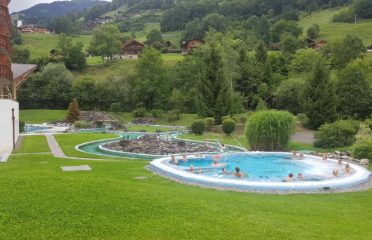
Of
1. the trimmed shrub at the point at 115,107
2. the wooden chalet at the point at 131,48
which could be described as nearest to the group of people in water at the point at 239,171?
the trimmed shrub at the point at 115,107

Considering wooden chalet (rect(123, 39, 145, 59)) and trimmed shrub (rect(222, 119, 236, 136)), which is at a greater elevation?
wooden chalet (rect(123, 39, 145, 59))

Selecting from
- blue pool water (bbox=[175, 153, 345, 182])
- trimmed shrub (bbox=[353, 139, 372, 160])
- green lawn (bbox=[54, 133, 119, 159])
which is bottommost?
green lawn (bbox=[54, 133, 119, 159])

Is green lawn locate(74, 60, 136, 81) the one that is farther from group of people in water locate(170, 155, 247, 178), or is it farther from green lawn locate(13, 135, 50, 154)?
group of people in water locate(170, 155, 247, 178)

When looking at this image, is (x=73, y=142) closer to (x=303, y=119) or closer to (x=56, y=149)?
(x=56, y=149)

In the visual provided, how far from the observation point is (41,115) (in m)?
55.3

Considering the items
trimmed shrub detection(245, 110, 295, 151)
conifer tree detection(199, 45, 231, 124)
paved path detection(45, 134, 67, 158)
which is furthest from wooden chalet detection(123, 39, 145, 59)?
trimmed shrub detection(245, 110, 295, 151)

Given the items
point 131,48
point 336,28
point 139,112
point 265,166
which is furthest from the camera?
point 336,28

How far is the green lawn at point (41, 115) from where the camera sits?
176ft

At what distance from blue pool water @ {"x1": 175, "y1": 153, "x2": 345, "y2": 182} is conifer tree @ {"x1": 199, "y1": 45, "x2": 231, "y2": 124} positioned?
22910mm

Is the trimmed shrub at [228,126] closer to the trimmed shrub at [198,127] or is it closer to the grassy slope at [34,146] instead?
the trimmed shrub at [198,127]

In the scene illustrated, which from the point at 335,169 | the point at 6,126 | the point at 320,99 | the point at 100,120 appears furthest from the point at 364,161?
the point at 100,120

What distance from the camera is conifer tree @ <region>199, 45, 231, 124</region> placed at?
1761 inches

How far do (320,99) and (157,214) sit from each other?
1229 inches

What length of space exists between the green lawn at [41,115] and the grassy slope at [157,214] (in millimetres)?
44965
